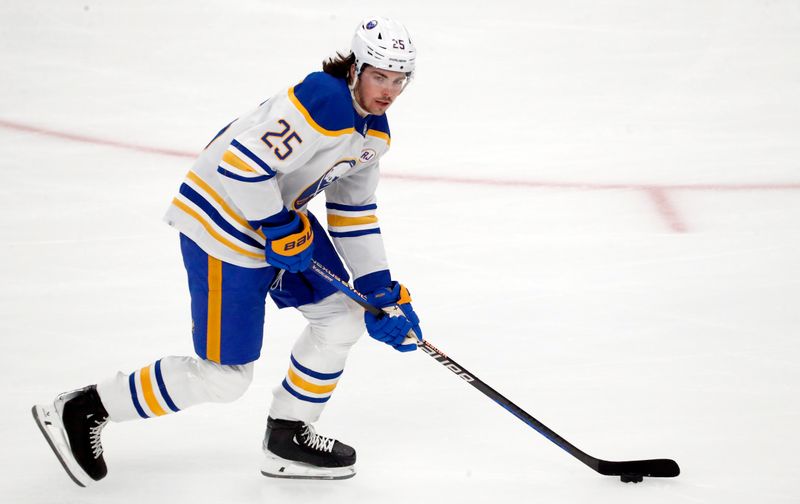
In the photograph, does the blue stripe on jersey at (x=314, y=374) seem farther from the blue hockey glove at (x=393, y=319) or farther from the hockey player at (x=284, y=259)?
the blue hockey glove at (x=393, y=319)

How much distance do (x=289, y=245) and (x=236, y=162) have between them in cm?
22

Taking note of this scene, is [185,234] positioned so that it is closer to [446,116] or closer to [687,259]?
[687,259]

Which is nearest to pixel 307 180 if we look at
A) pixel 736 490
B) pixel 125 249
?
pixel 736 490

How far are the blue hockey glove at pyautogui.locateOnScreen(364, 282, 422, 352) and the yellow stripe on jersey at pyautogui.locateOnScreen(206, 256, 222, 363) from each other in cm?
38

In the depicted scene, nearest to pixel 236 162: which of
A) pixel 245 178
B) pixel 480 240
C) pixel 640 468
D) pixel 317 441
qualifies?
pixel 245 178

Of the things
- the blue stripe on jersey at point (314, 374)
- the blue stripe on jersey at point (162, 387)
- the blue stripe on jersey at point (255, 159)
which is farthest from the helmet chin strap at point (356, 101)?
the blue stripe on jersey at point (162, 387)

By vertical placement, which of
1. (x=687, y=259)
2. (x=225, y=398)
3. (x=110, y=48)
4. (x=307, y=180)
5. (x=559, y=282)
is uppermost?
(x=110, y=48)

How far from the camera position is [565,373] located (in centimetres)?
300

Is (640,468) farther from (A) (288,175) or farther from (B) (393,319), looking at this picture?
(A) (288,175)

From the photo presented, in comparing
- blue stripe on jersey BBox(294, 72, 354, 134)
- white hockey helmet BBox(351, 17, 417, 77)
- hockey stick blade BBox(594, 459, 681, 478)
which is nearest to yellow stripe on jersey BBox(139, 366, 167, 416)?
blue stripe on jersey BBox(294, 72, 354, 134)

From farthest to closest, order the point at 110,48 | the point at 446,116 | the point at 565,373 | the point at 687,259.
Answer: the point at 110,48 → the point at 446,116 → the point at 687,259 → the point at 565,373

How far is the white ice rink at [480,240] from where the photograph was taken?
262 cm

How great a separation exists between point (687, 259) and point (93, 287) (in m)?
2.20

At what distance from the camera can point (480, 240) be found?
3906 millimetres
